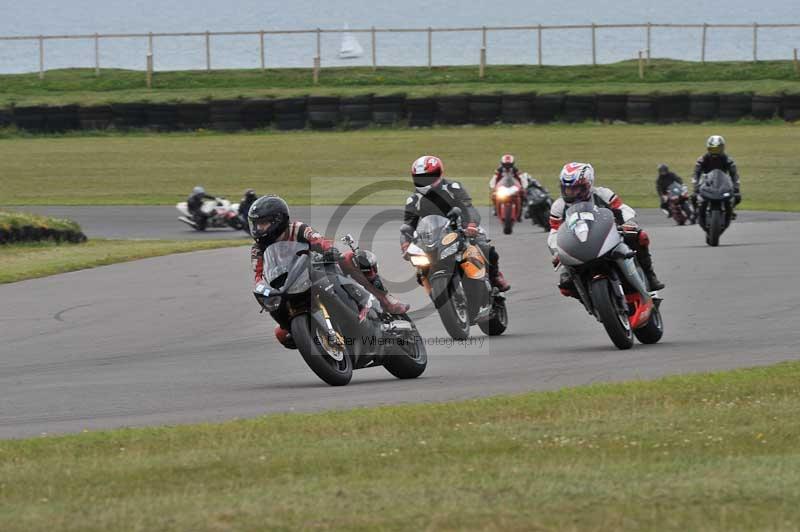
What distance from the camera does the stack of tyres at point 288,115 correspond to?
46.5 meters

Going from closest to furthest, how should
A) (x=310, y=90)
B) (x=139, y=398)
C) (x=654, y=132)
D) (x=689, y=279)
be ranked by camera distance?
1. (x=139, y=398)
2. (x=689, y=279)
3. (x=654, y=132)
4. (x=310, y=90)

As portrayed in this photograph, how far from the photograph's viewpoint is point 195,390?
1047cm

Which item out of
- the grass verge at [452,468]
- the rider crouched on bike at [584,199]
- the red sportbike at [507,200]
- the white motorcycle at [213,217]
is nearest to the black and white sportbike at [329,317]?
the grass verge at [452,468]

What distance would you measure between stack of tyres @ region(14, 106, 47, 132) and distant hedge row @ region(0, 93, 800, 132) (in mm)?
22

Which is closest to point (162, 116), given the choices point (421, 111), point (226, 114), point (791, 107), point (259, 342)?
point (226, 114)

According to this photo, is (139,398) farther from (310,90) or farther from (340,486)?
(310,90)

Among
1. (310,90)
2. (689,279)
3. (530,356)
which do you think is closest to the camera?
(530,356)

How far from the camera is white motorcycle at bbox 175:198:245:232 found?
29.7m

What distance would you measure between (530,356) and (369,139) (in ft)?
113

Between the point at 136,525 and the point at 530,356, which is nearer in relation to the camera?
the point at 136,525

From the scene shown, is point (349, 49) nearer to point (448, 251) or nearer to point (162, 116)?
point (162, 116)

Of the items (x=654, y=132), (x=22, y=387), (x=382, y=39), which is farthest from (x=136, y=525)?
(x=382, y=39)

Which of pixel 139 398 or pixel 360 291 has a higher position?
pixel 360 291

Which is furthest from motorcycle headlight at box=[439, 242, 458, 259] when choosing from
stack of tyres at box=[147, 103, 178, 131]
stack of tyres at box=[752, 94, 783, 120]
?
stack of tyres at box=[147, 103, 178, 131]
